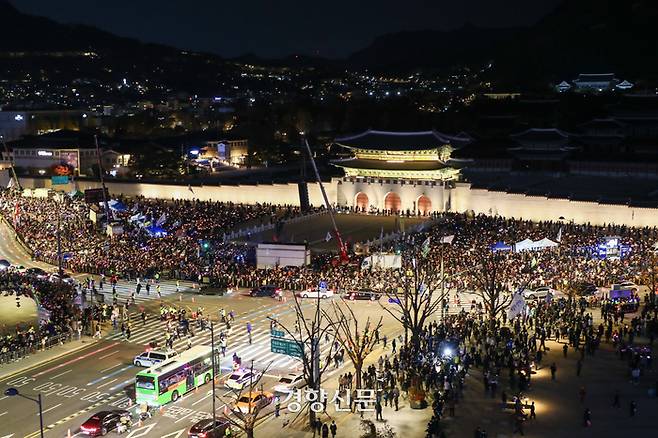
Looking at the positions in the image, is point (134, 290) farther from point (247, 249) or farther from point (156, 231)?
point (156, 231)

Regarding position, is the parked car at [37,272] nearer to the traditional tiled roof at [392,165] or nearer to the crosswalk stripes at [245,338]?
the crosswalk stripes at [245,338]

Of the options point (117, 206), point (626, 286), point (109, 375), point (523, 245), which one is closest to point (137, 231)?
point (117, 206)

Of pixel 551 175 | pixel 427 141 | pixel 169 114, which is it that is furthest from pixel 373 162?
pixel 169 114

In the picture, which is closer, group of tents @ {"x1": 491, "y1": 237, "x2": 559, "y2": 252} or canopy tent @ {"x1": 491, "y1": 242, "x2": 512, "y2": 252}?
group of tents @ {"x1": 491, "y1": 237, "x2": 559, "y2": 252}

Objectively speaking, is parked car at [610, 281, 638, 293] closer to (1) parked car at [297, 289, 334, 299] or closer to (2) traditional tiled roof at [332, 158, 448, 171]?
(1) parked car at [297, 289, 334, 299]

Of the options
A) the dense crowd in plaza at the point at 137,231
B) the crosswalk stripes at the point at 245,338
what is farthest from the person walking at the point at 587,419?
the dense crowd in plaza at the point at 137,231

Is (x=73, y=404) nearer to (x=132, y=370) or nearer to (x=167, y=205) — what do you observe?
(x=132, y=370)

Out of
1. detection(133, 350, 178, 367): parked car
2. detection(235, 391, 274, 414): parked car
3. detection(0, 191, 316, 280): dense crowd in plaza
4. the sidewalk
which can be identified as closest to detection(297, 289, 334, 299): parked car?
detection(0, 191, 316, 280): dense crowd in plaza
